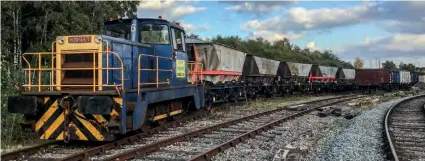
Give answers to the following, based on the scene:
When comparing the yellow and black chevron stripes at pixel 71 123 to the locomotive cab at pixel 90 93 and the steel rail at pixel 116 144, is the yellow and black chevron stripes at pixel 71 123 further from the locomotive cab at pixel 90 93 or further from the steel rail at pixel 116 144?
the steel rail at pixel 116 144

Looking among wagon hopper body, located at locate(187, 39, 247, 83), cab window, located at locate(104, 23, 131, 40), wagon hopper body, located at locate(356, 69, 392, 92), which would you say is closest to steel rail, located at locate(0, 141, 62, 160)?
cab window, located at locate(104, 23, 131, 40)

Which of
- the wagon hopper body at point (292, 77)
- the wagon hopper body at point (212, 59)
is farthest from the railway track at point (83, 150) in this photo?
the wagon hopper body at point (292, 77)

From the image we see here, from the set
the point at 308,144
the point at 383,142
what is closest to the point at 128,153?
the point at 308,144

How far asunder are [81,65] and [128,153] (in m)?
2.25

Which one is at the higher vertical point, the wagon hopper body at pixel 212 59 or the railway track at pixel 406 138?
the wagon hopper body at pixel 212 59

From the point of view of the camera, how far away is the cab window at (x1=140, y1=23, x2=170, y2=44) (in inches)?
371

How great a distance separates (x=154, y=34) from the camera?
31.4ft

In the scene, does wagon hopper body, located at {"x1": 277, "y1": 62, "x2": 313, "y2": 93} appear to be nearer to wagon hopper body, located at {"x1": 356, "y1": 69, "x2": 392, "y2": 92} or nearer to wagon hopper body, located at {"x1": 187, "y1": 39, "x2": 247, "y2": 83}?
wagon hopper body, located at {"x1": 187, "y1": 39, "x2": 247, "y2": 83}

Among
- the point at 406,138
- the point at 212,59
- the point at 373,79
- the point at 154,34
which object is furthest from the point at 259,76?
the point at 373,79

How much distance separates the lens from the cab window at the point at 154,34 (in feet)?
30.9

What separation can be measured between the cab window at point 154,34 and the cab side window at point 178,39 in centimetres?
35

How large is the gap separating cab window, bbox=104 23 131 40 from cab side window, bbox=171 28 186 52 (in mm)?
1178

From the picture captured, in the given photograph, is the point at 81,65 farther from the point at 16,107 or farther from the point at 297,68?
the point at 297,68

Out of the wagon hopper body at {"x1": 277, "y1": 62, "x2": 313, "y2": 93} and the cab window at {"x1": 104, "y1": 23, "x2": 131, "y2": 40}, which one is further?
the wagon hopper body at {"x1": 277, "y1": 62, "x2": 313, "y2": 93}
